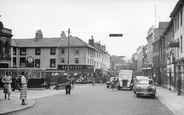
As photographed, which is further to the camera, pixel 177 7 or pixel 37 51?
pixel 37 51

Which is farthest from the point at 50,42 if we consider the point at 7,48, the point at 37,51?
the point at 7,48

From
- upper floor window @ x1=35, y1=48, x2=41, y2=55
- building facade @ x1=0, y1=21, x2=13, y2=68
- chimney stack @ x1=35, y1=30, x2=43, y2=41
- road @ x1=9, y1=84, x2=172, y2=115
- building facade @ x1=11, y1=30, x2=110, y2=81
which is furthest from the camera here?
chimney stack @ x1=35, y1=30, x2=43, y2=41

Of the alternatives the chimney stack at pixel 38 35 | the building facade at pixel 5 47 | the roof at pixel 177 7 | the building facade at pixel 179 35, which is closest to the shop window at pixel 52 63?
the chimney stack at pixel 38 35

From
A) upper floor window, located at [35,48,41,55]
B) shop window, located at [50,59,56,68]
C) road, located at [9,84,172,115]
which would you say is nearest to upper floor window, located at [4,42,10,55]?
upper floor window, located at [35,48,41,55]

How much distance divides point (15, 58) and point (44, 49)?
22.6ft

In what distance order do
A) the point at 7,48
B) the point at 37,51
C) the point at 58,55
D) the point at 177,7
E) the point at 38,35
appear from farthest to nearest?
1. the point at 38,35
2. the point at 37,51
3. the point at 58,55
4. the point at 7,48
5. the point at 177,7

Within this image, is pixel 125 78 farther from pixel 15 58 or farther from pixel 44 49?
pixel 15 58

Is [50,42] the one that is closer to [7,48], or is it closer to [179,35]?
[7,48]

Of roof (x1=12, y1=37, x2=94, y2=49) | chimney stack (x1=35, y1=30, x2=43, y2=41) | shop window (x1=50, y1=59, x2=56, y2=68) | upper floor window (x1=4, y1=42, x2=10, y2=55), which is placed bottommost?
shop window (x1=50, y1=59, x2=56, y2=68)

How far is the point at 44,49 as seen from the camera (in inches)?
2199

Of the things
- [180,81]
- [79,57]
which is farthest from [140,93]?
[79,57]

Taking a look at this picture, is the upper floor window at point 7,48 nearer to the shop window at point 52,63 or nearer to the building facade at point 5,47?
the building facade at point 5,47

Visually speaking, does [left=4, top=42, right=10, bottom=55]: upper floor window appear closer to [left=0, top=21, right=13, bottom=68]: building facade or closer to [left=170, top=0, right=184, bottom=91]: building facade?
[left=0, top=21, right=13, bottom=68]: building facade

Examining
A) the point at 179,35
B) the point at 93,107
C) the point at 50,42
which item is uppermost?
the point at 50,42
